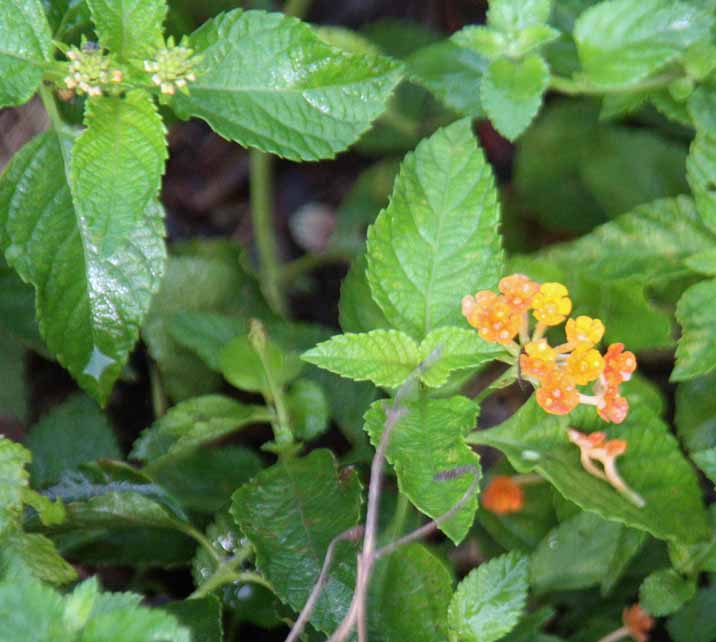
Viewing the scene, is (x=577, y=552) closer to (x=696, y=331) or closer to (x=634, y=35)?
(x=696, y=331)

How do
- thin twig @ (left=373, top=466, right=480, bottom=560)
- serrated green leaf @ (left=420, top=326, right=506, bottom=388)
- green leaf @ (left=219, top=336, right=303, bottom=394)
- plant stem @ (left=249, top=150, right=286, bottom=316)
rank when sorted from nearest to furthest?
thin twig @ (left=373, top=466, right=480, bottom=560)
serrated green leaf @ (left=420, top=326, right=506, bottom=388)
green leaf @ (left=219, top=336, right=303, bottom=394)
plant stem @ (left=249, top=150, right=286, bottom=316)

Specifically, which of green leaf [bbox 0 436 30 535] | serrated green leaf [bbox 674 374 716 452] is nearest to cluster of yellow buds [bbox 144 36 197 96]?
green leaf [bbox 0 436 30 535]

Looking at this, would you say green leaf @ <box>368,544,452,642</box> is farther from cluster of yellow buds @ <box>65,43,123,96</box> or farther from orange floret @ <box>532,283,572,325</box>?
cluster of yellow buds @ <box>65,43,123,96</box>

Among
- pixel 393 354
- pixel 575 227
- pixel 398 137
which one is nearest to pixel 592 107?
pixel 575 227

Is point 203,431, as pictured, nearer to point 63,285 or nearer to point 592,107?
point 63,285

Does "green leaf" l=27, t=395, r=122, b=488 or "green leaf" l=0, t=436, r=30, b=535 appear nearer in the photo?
"green leaf" l=0, t=436, r=30, b=535

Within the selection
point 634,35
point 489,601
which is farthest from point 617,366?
point 634,35
